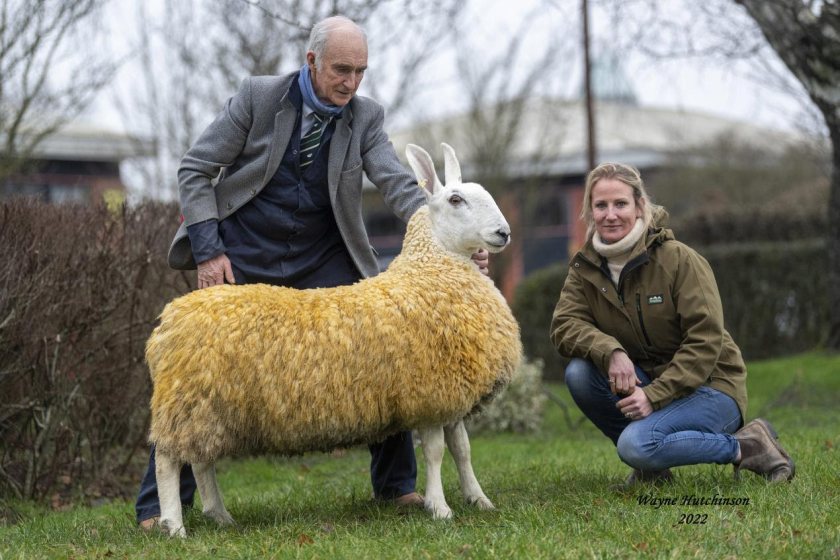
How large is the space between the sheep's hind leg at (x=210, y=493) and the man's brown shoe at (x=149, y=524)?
210mm

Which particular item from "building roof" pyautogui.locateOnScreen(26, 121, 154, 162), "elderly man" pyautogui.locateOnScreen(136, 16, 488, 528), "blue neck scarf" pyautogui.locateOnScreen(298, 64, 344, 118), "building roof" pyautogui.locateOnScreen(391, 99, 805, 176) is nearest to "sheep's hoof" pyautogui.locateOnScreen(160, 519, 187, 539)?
"elderly man" pyautogui.locateOnScreen(136, 16, 488, 528)

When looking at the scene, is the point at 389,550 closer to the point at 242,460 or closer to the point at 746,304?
the point at 242,460

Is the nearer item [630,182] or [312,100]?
[312,100]

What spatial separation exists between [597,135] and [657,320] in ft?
73.7

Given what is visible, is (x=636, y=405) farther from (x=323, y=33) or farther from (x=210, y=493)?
(x=323, y=33)

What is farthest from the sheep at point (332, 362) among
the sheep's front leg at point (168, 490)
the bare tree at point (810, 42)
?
the bare tree at point (810, 42)

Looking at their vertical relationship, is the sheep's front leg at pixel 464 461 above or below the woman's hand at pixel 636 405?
below

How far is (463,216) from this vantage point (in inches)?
163

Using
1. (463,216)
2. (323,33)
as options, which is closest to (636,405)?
(463,216)

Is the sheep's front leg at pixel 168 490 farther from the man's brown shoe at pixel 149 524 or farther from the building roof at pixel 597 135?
the building roof at pixel 597 135

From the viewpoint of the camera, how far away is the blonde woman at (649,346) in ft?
→ 13.9

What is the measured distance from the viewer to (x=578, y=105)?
19.2 metres

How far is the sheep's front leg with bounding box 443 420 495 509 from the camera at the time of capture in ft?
14.0

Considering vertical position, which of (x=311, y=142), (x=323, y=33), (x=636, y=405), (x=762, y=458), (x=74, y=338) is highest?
(x=323, y=33)
